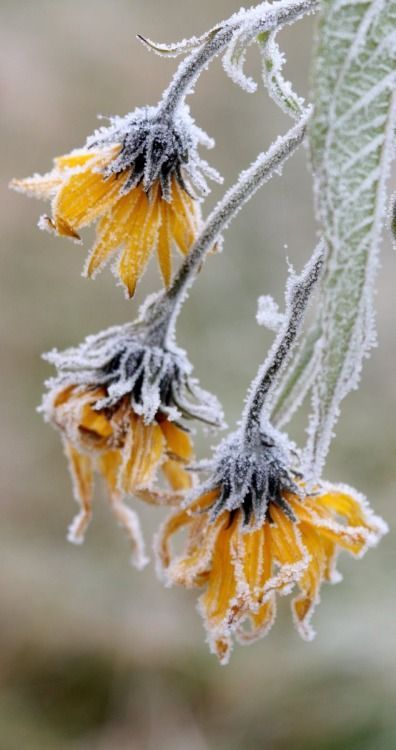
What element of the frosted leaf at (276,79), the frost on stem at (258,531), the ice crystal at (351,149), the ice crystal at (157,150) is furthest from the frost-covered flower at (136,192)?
the ice crystal at (351,149)

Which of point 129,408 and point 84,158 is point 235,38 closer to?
point 84,158

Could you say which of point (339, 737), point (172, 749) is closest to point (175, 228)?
point (339, 737)

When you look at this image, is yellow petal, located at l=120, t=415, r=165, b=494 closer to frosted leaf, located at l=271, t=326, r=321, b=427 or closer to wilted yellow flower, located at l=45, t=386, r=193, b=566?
wilted yellow flower, located at l=45, t=386, r=193, b=566

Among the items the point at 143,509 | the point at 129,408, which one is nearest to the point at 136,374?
the point at 129,408

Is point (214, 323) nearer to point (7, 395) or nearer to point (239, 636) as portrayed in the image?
point (7, 395)

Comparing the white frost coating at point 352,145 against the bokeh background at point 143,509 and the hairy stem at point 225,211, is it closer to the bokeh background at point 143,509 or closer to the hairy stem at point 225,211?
the hairy stem at point 225,211
